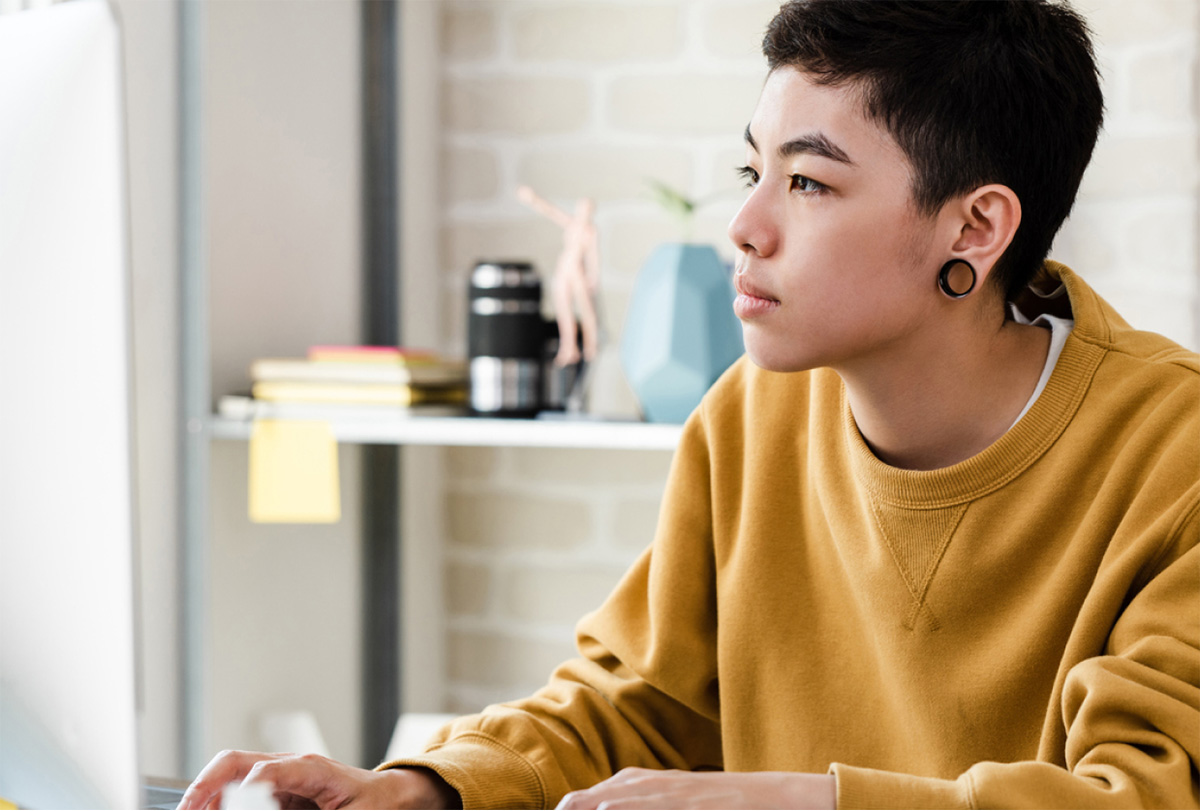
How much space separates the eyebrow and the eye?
0.02m

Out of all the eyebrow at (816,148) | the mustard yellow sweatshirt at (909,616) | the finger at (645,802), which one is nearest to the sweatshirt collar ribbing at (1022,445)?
the mustard yellow sweatshirt at (909,616)

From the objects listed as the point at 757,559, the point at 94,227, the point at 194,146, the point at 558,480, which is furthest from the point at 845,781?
the point at 558,480

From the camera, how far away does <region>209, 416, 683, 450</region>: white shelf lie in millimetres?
1449

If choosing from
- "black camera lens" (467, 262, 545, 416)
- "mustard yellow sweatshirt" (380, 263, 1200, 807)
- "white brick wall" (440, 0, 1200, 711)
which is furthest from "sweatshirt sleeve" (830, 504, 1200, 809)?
"white brick wall" (440, 0, 1200, 711)

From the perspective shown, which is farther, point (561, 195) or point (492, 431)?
point (561, 195)

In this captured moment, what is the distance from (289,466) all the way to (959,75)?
0.98 meters

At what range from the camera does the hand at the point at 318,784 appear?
28.5 inches

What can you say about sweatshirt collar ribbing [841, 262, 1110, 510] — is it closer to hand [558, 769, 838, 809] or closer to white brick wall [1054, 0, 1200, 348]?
hand [558, 769, 838, 809]

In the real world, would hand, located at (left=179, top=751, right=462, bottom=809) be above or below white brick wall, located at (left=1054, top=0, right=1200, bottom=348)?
below

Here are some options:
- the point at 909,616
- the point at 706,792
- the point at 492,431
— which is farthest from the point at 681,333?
the point at 706,792

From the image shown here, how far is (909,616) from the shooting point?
938 mm

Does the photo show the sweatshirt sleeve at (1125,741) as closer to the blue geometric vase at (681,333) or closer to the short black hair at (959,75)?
the short black hair at (959,75)

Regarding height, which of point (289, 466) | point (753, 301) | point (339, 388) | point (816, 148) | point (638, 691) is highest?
point (816, 148)

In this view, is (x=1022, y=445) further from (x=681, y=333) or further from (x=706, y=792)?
(x=681, y=333)
